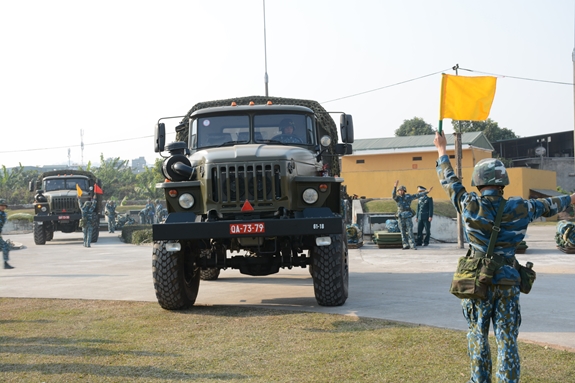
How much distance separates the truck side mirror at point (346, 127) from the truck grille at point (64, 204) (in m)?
18.7

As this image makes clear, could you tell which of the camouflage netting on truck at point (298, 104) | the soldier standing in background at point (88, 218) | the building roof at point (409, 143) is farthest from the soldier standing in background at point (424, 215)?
the building roof at point (409, 143)

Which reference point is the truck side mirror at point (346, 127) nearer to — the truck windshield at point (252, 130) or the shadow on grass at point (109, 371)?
the truck windshield at point (252, 130)

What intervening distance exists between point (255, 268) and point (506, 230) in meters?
5.16

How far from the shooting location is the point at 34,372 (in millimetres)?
6121

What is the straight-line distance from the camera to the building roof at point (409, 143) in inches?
1712

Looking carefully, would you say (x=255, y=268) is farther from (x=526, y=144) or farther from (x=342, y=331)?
(x=526, y=144)

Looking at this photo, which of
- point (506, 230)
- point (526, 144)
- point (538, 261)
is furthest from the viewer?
point (526, 144)

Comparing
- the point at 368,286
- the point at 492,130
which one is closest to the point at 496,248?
the point at 368,286

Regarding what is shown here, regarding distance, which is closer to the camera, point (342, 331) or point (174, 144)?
point (342, 331)

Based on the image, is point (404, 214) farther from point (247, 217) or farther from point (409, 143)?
point (409, 143)

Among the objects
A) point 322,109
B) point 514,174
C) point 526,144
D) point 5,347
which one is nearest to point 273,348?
point 5,347

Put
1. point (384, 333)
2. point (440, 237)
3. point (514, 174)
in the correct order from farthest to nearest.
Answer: point (514, 174) → point (440, 237) → point (384, 333)

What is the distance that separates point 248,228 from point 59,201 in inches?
785

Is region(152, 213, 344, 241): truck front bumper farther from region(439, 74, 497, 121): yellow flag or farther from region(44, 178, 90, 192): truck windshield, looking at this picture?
region(44, 178, 90, 192): truck windshield
